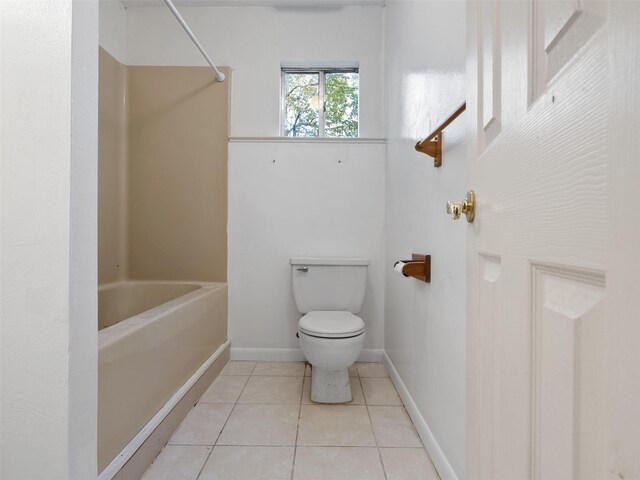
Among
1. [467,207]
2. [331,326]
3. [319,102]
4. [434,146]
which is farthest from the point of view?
[319,102]

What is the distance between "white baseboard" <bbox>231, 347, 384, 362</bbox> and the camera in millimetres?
2238

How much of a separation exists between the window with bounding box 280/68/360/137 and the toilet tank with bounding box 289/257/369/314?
0.97m

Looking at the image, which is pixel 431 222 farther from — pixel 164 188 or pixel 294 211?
pixel 164 188

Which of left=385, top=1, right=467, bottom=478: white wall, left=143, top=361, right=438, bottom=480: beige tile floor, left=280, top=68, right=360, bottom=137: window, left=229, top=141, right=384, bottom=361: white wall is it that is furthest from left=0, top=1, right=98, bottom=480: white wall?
left=280, top=68, right=360, bottom=137: window

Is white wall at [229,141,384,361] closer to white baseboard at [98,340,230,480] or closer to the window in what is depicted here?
the window

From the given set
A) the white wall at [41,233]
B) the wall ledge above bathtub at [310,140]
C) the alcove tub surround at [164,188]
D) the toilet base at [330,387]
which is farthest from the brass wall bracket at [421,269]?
the alcove tub surround at [164,188]

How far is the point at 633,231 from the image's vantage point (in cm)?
26

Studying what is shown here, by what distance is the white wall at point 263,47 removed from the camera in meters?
2.26

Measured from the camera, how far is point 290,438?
54.1 inches

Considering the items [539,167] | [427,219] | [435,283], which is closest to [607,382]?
[539,167]

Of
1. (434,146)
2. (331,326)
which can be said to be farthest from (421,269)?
(331,326)

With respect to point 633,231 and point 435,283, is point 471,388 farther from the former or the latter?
point 435,283

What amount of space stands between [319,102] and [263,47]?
1.73ft

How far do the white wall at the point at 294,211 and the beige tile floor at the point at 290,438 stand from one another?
0.42m
